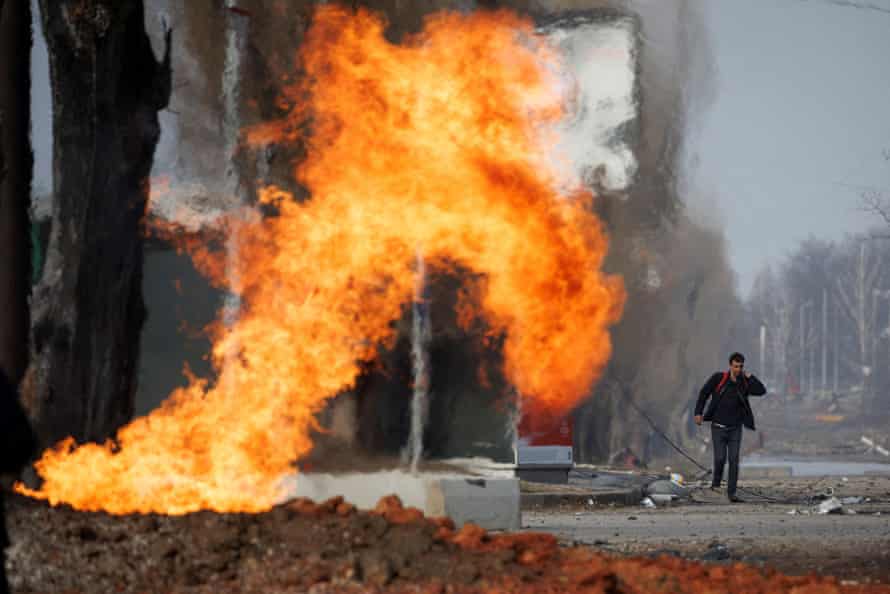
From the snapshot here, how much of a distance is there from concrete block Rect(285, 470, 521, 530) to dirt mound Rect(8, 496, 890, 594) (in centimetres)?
242

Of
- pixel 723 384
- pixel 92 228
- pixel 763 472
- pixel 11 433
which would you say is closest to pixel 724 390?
pixel 723 384

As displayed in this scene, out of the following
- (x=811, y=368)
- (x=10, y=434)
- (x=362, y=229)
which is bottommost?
(x=10, y=434)

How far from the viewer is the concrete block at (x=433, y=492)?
1282cm

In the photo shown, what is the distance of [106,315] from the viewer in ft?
38.7

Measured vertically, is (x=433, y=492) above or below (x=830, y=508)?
above

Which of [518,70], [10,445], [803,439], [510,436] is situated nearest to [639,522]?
[510,436]

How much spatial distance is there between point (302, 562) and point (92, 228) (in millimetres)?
3570

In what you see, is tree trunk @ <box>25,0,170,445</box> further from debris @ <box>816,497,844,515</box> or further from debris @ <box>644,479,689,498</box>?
debris @ <box>644,479,689,498</box>

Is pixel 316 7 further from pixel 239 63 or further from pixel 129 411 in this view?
pixel 129 411

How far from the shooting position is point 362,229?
1301 centimetres

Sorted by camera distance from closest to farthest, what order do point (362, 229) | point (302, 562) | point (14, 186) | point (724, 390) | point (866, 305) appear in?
point (302, 562) → point (14, 186) → point (362, 229) → point (724, 390) → point (866, 305)

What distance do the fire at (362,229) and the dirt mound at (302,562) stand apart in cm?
213

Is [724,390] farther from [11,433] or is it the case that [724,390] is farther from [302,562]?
[11,433]

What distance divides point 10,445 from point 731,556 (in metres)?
8.20
